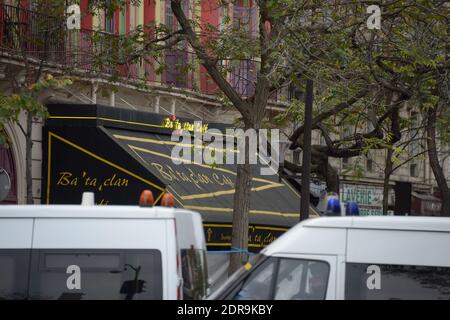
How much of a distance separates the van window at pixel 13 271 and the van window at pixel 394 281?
2.70m

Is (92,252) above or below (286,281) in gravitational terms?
above

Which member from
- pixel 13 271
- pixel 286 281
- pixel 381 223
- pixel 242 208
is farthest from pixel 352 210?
pixel 242 208

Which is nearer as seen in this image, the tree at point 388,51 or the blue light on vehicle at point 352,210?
the blue light on vehicle at point 352,210

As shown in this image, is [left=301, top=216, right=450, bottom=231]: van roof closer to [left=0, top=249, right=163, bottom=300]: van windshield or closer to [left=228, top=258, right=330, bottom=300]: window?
[left=228, top=258, right=330, bottom=300]: window

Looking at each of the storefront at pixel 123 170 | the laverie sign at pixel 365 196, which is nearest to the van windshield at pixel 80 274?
the storefront at pixel 123 170

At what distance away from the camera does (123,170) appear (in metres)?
20.2

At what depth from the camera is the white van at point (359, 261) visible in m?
8.17

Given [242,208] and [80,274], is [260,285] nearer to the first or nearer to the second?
[80,274]

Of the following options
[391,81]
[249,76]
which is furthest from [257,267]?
[249,76]

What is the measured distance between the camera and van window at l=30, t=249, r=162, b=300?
8570mm

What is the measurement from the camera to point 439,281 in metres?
8.24

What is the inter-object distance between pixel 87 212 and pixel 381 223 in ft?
7.96

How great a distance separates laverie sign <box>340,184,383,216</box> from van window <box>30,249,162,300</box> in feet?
87.7

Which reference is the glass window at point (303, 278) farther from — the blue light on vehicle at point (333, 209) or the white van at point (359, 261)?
the blue light on vehicle at point (333, 209)
